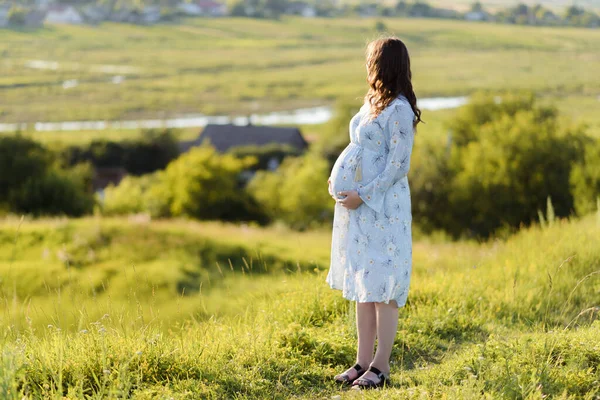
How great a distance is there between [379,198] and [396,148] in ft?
1.08

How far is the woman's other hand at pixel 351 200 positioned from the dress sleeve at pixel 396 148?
2.9 inches

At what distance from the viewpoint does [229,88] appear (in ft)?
397

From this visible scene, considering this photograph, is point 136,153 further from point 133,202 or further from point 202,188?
point 202,188

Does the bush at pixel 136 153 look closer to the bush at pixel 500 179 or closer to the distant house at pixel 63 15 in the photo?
the bush at pixel 500 179

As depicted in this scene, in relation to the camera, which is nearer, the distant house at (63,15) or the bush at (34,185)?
the bush at (34,185)

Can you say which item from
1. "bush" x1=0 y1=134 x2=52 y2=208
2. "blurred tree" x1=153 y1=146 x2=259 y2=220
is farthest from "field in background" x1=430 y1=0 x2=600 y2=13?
"bush" x1=0 y1=134 x2=52 y2=208

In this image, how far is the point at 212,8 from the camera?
537ft

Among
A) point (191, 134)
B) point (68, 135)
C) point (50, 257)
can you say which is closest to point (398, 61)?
point (50, 257)

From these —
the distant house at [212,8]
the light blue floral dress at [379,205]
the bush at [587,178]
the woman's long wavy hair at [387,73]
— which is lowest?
the bush at [587,178]

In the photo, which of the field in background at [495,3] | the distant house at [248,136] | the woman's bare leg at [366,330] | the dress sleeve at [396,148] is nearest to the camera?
the dress sleeve at [396,148]

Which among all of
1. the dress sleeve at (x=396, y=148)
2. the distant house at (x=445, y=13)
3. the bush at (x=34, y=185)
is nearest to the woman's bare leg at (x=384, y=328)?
the dress sleeve at (x=396, y=148)

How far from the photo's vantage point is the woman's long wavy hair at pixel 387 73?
4.00 meters

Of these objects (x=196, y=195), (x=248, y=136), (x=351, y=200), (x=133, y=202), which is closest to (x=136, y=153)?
(x=248, y=136)

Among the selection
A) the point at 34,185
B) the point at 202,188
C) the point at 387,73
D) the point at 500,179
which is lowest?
the point at 202,188
